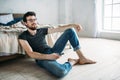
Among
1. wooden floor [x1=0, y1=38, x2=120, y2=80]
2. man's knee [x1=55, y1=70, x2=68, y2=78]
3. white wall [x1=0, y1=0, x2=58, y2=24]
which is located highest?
white wall [x1=0, y1=0, x2=58, y2=24]

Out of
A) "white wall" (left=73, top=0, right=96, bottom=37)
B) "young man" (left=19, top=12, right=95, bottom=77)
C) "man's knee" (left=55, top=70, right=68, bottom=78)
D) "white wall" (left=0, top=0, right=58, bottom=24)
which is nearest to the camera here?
"man's knee" (left=55, top=70, right=68, bottom=78)

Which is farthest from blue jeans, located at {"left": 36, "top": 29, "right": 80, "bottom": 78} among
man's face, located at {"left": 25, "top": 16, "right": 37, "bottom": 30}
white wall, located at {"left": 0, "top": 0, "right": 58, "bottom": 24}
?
white wall, located at {"left": 0, "top": 0, "right": 58, "bottom": 24}

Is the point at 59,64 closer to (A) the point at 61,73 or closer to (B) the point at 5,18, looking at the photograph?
(A) the point at 61,73

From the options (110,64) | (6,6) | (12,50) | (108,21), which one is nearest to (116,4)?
(108,21)

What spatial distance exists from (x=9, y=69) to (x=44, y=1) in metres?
3.64

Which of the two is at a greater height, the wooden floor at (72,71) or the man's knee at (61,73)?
the man's knee at (61,73)

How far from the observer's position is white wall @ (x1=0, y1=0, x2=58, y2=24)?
454 cm

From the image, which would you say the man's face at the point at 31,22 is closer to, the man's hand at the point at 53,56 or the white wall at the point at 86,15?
the man's hand at the point at 53,56

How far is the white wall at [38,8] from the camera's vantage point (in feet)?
14.9

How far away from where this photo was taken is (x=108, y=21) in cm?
499

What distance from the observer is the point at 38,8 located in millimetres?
5266

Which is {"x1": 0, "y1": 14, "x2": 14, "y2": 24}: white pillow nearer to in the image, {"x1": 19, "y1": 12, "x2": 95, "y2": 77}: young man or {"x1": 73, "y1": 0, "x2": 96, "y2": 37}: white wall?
{"x1": 19, "y1": 12, "x2": 95, "y2": 77}: young man

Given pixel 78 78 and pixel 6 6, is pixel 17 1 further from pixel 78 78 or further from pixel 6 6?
pixel 78 78

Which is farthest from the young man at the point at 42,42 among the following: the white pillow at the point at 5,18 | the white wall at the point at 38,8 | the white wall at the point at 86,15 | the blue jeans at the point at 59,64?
the white wall at the point at 86,15
